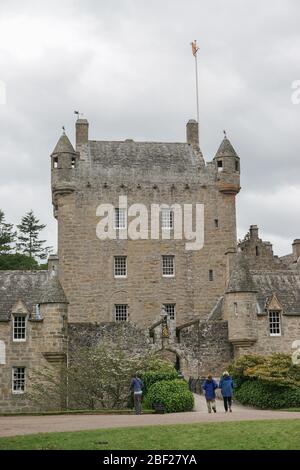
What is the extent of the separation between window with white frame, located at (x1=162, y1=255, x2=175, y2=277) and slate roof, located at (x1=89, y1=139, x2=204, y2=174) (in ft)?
18.9

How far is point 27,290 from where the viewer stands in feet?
158

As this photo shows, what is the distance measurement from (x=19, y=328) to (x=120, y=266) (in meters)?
10.2

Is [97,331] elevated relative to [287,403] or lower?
elevated

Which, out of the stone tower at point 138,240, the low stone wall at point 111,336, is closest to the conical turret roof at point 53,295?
the low stone wall at point 111,336

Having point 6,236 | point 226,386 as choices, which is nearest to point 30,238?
point 6,236

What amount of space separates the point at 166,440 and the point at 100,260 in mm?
31985

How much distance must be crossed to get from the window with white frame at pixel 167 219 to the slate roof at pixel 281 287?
7.14 m

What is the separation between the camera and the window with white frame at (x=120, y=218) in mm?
54719

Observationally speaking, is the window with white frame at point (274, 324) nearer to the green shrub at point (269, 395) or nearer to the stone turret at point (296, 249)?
the green shrub at point (269, 395)

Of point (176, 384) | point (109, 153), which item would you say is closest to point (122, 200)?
point (109, 153)

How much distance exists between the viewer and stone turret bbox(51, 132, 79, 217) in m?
54.2

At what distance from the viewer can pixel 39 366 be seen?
45531 millimetres

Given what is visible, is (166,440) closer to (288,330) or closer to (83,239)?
(288,330)

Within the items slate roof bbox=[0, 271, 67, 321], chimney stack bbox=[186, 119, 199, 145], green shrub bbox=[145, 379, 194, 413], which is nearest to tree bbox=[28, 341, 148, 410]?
green shrub bbox=[145, 379, 194, 413]
